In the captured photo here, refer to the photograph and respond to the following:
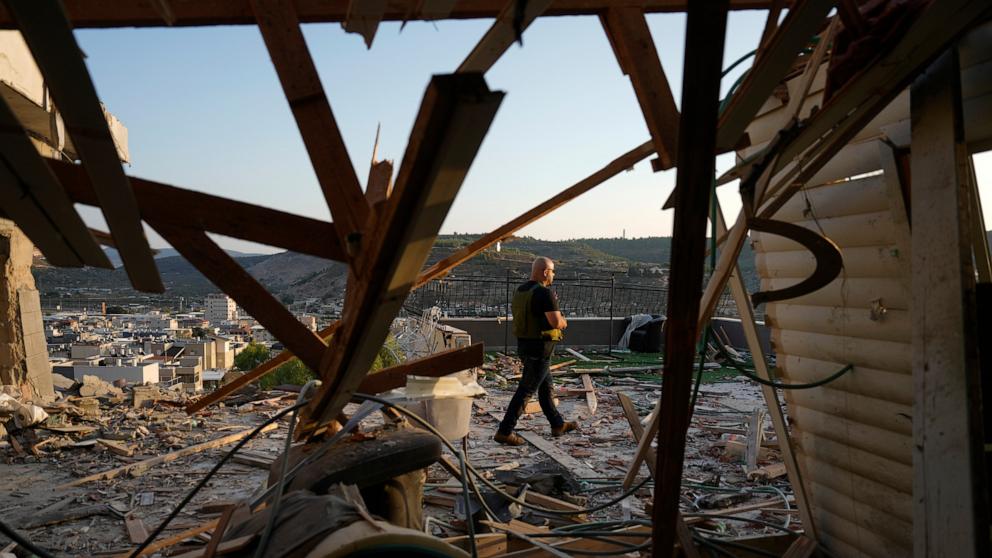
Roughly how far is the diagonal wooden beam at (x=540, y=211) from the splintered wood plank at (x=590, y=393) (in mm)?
7555

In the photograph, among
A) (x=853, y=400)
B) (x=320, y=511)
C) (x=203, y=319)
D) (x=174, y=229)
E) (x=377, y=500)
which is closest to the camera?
(x=174, y=229)

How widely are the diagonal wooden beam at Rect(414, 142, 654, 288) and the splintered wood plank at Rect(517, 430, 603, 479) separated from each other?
4268 mm

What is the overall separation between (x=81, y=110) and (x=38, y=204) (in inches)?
12.9

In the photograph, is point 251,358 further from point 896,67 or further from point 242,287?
point 896,67

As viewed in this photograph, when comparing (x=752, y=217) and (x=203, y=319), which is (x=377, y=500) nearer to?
(x=752, y=217)

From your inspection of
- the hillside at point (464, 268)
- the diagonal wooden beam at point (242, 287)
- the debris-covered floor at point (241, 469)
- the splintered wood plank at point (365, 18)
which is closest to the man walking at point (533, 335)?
the debris-covered floor at point (241, 469)

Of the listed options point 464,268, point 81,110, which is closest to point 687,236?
point 81,110

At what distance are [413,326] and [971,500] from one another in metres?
14.0

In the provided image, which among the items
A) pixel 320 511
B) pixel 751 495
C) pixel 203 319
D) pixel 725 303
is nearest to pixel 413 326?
pixel 751 495

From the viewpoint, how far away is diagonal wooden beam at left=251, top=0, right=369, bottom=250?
2.00 meters

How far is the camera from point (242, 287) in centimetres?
206

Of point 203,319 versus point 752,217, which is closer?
point 752,217

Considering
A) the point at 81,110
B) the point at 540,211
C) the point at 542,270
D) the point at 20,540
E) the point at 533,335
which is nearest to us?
the point at 81,110

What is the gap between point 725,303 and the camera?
23531mm
